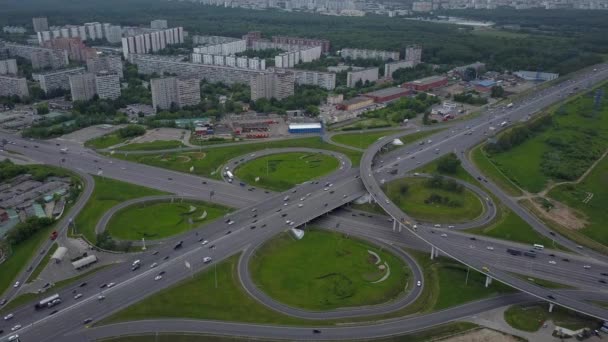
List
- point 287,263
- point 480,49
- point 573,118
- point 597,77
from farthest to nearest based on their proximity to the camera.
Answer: point 480,49, point 597,77, point 573,118, point 287,263

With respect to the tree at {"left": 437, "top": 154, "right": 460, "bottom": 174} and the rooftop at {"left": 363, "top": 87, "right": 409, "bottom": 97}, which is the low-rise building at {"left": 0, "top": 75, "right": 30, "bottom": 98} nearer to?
the rooftop at {"left": 363, "top": 87, "right": 409, "bottom": 97}

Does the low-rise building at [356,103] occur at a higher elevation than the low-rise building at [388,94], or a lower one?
lower

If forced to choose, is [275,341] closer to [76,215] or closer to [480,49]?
[76,215]

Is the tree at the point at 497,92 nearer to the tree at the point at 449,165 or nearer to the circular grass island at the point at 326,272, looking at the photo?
the tree at the point at 449,165

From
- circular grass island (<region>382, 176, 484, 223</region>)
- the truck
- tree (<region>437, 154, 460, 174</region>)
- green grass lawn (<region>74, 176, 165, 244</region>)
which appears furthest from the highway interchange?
tree (<region>437, 154, 460, 174</region>)

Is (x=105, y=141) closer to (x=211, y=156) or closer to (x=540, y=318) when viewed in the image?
(x=211, y=156)

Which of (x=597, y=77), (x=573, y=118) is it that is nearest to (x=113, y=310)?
(x=573, y=118)

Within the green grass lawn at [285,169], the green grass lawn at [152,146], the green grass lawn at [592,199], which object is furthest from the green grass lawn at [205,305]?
the green grass lawn at [152,146]
